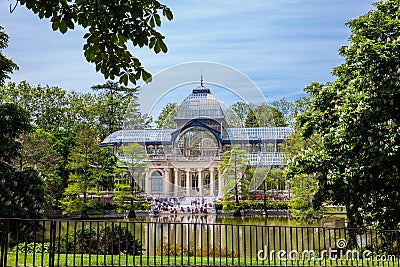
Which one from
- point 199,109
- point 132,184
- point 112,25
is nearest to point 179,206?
point 132,184

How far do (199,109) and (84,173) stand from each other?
7.92 m

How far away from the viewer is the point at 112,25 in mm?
3541

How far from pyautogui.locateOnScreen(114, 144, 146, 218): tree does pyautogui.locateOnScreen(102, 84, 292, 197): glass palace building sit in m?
0.43

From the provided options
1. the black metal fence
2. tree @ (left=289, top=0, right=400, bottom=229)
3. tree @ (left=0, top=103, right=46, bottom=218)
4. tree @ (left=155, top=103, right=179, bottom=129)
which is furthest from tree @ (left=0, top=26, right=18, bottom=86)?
tree @ (left=155, top=103, right=179, bottom=129)

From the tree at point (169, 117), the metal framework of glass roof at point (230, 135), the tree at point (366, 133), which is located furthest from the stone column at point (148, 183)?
the tree at point (366, 133)

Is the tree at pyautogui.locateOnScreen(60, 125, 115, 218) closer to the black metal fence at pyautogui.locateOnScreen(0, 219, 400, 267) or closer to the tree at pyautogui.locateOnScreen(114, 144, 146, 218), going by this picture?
the tree at pyautogui.locateOnScreen(114, 144, 146, 218)

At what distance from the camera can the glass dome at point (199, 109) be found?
25.9m

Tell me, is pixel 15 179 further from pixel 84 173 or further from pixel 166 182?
pixel 166 182

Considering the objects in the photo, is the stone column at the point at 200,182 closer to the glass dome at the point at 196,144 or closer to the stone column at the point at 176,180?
the stone column at the point at 176,180

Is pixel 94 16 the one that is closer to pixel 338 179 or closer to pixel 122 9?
pixel 122 9

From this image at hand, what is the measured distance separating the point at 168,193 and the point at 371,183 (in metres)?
18.5

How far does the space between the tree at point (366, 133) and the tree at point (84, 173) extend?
1580 centimetres

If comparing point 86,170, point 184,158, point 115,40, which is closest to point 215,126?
point 184,158

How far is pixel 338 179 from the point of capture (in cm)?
1015
